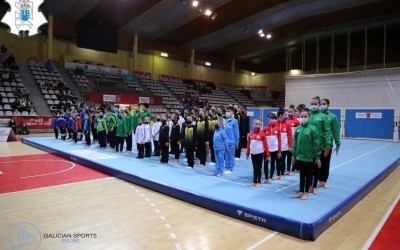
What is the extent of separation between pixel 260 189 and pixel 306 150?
1.19 meters

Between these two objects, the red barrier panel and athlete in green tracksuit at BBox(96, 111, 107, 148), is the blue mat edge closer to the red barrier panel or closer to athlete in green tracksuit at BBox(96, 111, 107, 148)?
athlete in green tracksuit at BBox(96, 111, 107, 148)

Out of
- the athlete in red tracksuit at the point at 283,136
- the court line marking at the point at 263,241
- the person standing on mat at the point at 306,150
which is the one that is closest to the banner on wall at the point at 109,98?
the athlete in red tracksuit at the point at 283,136

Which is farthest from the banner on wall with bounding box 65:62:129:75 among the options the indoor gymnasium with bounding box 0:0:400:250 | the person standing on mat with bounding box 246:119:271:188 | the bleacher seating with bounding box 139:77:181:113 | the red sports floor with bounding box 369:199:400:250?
the red sports floor with bounding box 369:199:400:250

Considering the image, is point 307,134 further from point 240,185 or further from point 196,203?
point 196,203

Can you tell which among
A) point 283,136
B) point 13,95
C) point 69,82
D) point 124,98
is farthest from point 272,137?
point 69,82

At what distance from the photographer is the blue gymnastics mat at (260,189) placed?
3.90m

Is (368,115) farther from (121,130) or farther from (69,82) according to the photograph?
(69,82)

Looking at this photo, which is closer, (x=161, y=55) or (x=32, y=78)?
(x=32, y=78)

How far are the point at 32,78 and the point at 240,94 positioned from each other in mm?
21977

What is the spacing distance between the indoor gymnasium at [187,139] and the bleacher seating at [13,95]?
0.11m

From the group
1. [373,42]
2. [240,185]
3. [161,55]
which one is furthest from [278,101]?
[240,185]

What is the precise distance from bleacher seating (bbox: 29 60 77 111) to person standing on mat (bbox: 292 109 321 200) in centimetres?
1671

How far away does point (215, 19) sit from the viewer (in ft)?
75.9

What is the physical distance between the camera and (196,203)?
4.82 metres
